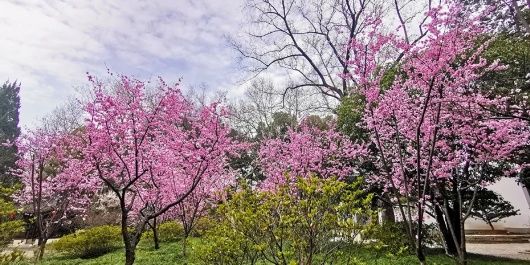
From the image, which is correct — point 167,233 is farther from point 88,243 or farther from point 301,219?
point 301,219

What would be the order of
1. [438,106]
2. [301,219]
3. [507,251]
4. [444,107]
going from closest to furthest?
1. [301,219]
2. [438,106]
3. [444,107]
4. [507,251]

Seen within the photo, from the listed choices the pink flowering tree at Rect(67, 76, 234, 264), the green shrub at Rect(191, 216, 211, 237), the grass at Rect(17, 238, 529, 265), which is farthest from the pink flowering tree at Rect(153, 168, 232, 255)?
the pink flowering tree at Rect(67, 76, 234, 264)

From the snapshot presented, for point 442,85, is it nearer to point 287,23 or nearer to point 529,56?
point 529,56

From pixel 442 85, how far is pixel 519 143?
10.2 ft

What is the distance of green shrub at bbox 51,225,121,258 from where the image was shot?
12531 millimetres

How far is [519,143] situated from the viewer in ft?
23.2

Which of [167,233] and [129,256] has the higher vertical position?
[129,256]

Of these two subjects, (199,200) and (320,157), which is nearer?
(199,200)

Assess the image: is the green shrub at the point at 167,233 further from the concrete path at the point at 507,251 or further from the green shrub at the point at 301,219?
the green shrub at the point at 301,219

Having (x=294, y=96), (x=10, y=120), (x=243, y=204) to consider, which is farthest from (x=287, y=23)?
(x=10, y=120)

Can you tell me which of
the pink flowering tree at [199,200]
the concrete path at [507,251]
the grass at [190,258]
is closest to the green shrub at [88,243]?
the grass at [190,258]

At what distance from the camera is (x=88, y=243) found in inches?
500

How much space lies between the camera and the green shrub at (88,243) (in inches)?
493

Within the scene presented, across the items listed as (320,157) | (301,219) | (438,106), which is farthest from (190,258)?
(438,106)
